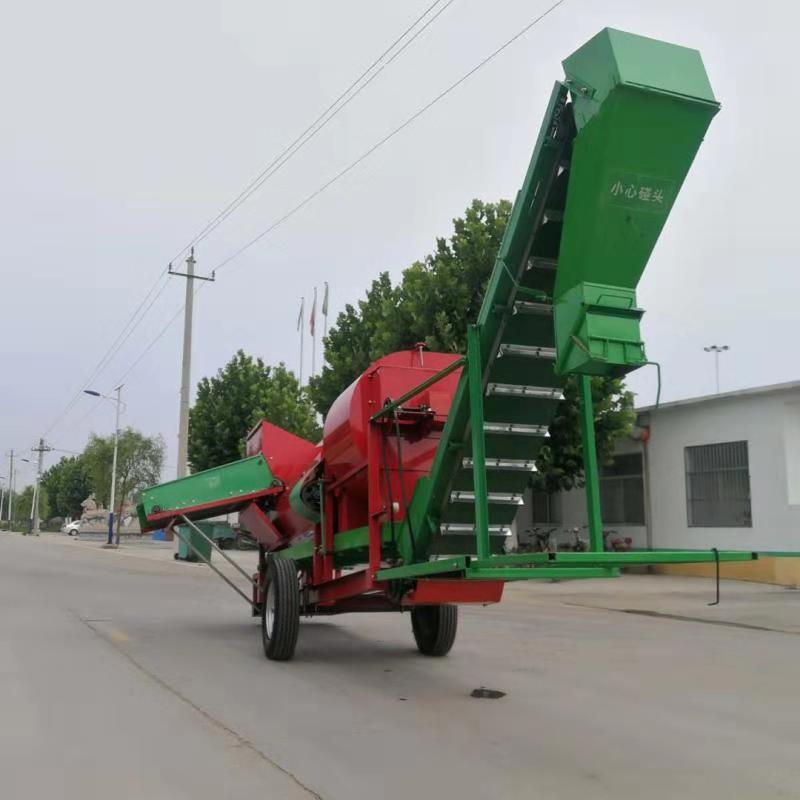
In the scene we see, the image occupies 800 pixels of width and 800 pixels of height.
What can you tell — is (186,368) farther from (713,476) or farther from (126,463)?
(126,463)

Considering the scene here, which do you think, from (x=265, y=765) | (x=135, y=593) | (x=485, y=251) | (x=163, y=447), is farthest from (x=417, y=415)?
(x=163, y=447)

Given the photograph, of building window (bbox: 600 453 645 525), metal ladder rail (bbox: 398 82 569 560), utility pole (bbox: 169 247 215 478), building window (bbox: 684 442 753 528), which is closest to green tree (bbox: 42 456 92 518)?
utility pole (bbox: 169 247 215 478)

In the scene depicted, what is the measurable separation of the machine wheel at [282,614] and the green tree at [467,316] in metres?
11.4

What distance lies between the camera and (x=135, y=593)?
17.0 metres

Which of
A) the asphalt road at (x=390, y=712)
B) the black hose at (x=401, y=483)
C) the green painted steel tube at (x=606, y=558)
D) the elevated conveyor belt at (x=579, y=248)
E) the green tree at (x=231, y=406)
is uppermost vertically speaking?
the green tree at (x=231, y=406)

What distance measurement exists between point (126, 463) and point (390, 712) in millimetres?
67995

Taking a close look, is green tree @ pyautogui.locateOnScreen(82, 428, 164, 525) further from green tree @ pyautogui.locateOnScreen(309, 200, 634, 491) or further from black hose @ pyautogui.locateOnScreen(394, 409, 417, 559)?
black hose @ pyautogui.locateOnScreen(394, 409, 417, 559)

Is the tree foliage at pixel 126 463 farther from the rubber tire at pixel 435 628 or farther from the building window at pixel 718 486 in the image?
the rubber tire at pixel 435 628

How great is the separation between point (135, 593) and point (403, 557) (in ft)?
38.2

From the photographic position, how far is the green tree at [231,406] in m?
36.9

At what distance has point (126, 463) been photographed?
7031 centimetres

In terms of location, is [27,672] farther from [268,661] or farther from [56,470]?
[56,470]

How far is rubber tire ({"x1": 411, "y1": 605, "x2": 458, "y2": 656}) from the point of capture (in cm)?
893

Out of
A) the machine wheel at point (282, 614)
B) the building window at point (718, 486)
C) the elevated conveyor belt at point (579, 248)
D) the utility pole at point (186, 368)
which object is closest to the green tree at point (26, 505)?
the utility pole at point (186, 368)
